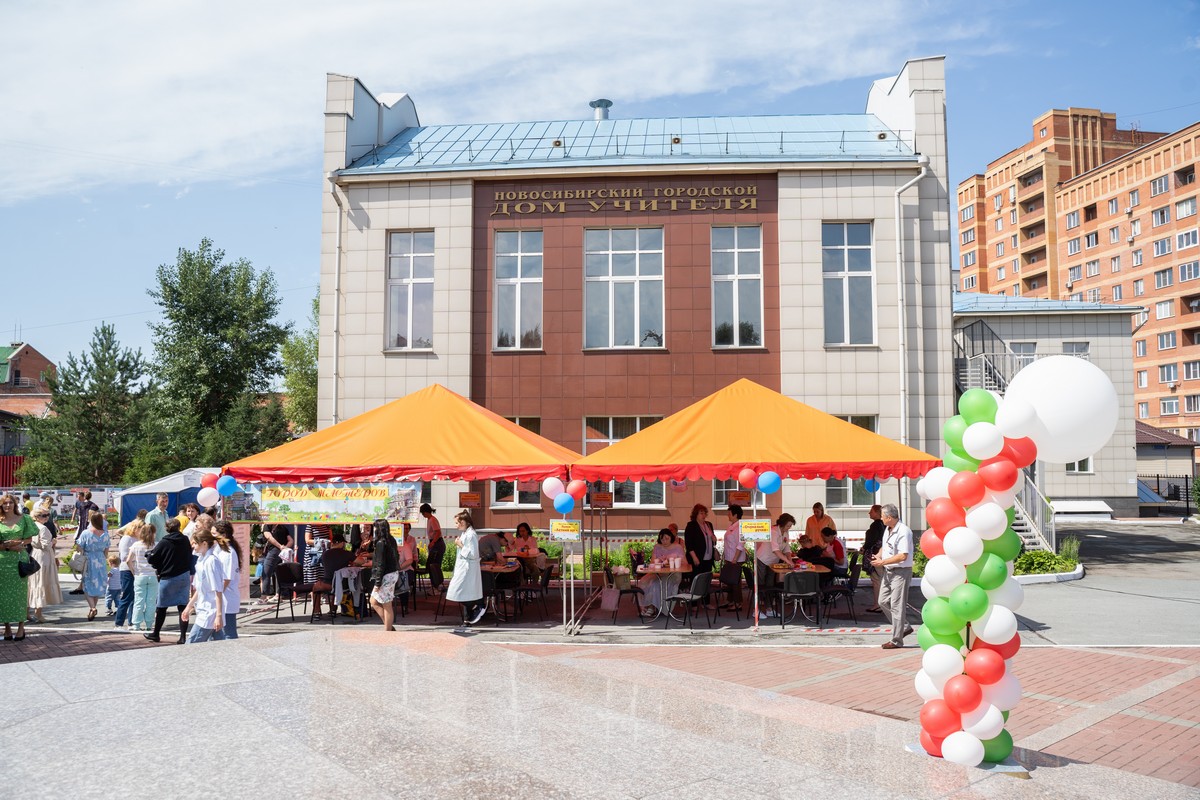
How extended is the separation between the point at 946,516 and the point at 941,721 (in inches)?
57.9

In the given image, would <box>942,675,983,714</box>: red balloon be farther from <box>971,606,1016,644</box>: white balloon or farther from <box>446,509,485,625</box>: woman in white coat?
<box>446,509,485,625</box>: woman in white coat

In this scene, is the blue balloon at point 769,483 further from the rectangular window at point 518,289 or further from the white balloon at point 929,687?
the rectangular window at point 518,289

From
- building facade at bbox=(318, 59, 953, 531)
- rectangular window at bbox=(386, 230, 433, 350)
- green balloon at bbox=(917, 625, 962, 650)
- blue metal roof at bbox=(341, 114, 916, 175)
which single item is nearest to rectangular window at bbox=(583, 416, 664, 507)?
building facade at bbox=(318, 59, 953, 531)

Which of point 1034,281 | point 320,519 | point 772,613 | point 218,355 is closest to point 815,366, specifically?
point 772,613

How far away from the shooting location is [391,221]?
2386cm

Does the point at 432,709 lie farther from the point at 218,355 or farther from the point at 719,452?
the point at 218,355

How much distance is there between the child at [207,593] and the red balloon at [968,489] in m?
7.77

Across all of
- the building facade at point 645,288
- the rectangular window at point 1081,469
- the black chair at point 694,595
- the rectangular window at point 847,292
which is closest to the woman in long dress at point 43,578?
the building facade at point 645,288

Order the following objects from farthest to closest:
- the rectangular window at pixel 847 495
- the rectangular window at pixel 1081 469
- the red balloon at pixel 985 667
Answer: the rectangular window at pixel 1081 469 → the rectangular window at pixel 847 495 → the red balloon at pixel 985 667

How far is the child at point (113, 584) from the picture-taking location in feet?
48.9

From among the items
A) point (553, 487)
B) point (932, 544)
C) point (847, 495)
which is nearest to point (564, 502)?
point (553, 487)

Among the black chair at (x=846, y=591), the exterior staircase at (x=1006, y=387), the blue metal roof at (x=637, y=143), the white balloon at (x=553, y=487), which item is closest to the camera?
the white balloon at (x=553, y=487)

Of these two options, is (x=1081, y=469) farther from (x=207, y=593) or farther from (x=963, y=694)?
(x=207, y=593)

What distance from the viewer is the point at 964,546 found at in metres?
6.34
